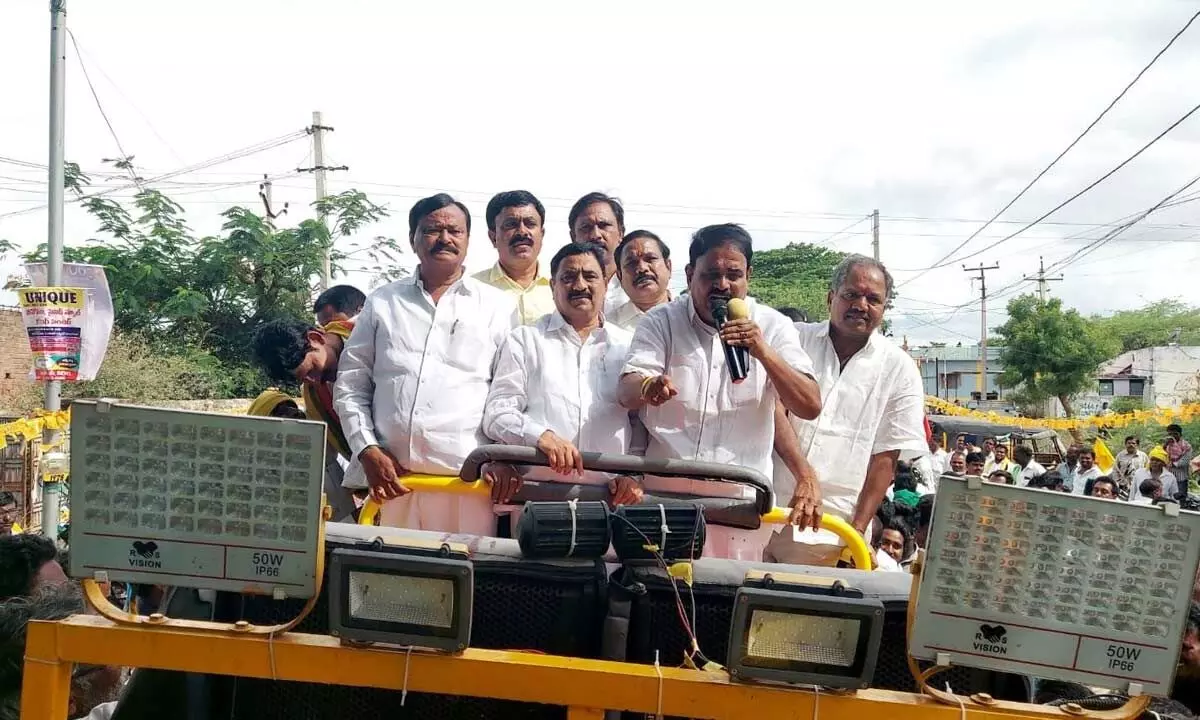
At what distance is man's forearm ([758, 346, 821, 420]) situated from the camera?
319 centimetres

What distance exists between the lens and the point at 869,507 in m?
3.68

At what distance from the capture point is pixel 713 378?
3.38m

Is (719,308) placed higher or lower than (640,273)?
lower

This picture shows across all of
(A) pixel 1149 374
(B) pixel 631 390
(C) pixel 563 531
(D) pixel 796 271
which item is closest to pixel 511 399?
(B) pixel 631 390

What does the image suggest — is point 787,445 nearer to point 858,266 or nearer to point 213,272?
point 858,266

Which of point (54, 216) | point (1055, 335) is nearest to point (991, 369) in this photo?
point (1055, 335)

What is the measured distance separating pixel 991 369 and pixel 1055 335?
129 ft

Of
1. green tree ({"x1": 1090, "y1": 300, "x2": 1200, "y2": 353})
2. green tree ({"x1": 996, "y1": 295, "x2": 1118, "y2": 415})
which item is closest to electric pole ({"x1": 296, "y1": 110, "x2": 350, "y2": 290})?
green tree ({"x1": 996, "y1": 295, "x2": 1118, "y2": 415})

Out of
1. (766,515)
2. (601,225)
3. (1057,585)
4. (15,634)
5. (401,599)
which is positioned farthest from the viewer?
(601,225)

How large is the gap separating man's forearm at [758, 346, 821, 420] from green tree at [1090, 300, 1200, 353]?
2507 inches

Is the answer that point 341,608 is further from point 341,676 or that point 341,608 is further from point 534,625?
point 534,625

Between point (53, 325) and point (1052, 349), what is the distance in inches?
1593

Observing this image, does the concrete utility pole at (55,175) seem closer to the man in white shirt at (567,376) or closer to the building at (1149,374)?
the man in white shirt at (567,376)

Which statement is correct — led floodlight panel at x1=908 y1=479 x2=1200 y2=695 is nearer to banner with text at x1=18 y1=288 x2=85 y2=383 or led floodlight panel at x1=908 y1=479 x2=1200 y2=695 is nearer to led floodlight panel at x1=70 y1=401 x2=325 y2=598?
led floodlight panel at x1=70 y1=401 x2=325 y2=598
